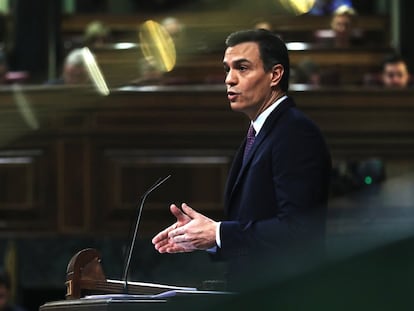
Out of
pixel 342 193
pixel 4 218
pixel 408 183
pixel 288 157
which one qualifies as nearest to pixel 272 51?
pixel 288 157

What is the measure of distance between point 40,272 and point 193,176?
1.05 metres

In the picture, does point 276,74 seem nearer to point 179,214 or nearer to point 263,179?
point 263,179

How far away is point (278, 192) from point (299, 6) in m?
7.75

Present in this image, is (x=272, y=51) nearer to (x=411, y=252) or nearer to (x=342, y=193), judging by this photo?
(x=411, y=252)

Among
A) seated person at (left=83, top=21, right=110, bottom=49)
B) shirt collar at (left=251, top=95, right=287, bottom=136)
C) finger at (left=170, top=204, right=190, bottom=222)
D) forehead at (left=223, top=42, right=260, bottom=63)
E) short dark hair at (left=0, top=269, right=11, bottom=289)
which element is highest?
forehead at (left=223, top=42, right=260, bottom=63)

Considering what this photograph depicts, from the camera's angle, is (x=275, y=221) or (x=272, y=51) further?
(x=272, y=51)

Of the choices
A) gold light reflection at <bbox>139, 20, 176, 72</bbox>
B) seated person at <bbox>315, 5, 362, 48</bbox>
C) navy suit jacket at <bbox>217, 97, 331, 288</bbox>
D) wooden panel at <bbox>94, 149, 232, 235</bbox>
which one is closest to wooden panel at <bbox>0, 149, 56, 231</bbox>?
wooden panel at <bbox>94, 149, 232, 235</bbox>

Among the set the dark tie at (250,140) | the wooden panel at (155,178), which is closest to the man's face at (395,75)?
the wooden panel at (155,178)

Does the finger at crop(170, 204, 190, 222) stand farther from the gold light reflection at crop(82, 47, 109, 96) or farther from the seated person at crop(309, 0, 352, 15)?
the seated person at crop(309, 0, 352, 15)

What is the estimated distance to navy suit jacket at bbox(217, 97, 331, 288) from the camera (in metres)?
1.92

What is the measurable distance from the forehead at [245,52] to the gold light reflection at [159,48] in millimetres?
4973

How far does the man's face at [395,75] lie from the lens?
6.54 m

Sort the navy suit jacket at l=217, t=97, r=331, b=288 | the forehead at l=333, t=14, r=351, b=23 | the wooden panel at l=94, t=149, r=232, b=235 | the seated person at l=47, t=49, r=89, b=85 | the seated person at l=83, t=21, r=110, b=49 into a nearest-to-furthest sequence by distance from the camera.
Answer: the navy suit jacket at l=217, t=97, r=331, b=288, the wooden panel at l=94, t=149, r=232, b=235, the seated person at l=47, t=49, r=89, b=85, the seated person at l=83, t=21, r=110, b=49, the forehead at l=333, t=14, r=351, b=23

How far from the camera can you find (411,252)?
599 millimetres
